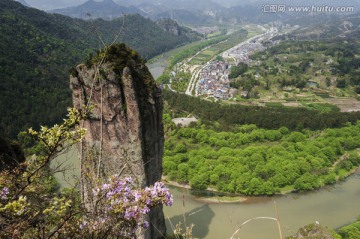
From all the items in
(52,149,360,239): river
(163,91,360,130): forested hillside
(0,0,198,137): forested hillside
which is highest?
(0,0,198,137): forested hillside

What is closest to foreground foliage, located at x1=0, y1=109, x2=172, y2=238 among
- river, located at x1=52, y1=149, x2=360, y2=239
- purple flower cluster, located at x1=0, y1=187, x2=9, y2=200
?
purple flower cluster, located at x1=0, y1=187, x2=9, y2=200

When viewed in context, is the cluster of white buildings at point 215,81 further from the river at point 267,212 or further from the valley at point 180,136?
the river at point 267,212

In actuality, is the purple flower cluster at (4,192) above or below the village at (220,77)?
above

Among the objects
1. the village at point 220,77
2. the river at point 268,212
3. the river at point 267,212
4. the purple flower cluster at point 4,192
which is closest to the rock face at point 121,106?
the river at point 267,212

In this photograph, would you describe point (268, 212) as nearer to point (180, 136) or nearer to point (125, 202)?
point (180, 136)

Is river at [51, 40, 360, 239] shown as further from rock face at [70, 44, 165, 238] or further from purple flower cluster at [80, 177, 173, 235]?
purple flower cluster at [80, 177, 173, 235]

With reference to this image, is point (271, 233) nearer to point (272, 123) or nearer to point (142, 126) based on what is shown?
point (142, 126)

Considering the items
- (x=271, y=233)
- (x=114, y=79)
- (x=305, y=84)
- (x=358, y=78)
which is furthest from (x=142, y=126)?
(x=358, y=78)

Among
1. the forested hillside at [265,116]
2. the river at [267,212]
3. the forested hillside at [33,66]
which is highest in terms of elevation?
the forested hillside at [33,66]
